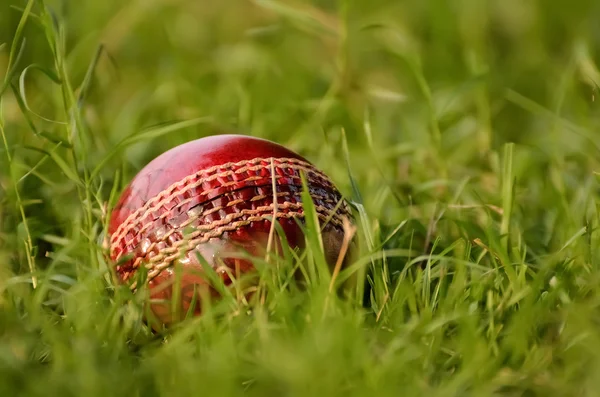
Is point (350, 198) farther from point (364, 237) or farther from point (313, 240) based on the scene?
point (313, 240)

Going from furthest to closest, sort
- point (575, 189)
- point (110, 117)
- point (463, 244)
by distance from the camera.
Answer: point (110, 117) < point (575, 189) < point (463, 244)

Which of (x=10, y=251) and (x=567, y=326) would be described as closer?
(x=567, y=326)

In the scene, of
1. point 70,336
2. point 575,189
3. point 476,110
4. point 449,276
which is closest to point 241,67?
point 476,110

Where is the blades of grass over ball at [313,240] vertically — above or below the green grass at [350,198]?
above

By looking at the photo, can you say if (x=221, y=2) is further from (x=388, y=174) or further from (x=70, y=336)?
(x=70, y=336)

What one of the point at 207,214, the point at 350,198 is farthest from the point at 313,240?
the point at 350,198
